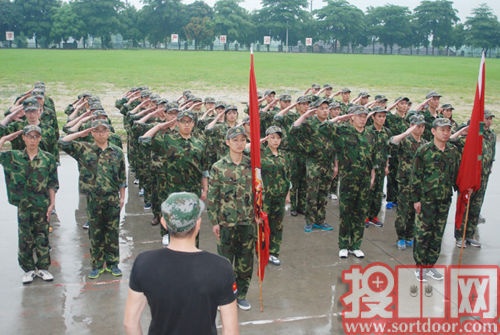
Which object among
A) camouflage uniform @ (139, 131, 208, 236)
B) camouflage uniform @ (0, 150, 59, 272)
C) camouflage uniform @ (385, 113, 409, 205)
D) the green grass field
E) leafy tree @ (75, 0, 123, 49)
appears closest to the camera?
camouflage uniform @ (0, 150, 59, 272)

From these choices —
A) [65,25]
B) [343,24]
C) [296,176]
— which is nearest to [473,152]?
[296,176]

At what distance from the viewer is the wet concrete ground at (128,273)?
5.21 m

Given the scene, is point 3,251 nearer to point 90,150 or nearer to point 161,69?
point 90,150

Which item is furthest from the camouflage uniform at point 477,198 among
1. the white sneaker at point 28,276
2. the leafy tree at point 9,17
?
the leafy tree at point 9,17

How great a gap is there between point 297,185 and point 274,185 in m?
2.71

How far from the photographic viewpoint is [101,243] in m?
6.29

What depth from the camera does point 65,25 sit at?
222 feet

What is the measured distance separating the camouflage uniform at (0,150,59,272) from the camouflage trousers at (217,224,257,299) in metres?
2.06

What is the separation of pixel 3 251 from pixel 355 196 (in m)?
4.57

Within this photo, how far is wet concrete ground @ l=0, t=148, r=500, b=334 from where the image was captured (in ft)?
17.1

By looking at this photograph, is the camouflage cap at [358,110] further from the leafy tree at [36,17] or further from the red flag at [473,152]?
the leafy tree at [36,17]

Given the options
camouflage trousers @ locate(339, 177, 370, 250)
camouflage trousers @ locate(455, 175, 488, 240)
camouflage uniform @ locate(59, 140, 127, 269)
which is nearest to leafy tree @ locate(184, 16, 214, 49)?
camouflage trousers @ locate(455, 175, 488, 240)

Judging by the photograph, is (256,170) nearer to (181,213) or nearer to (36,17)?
(181,213)

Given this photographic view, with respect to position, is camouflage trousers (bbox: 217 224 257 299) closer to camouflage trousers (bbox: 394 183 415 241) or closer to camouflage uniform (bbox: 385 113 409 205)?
camouflage trousers (bbox: 394 183 415 241)
